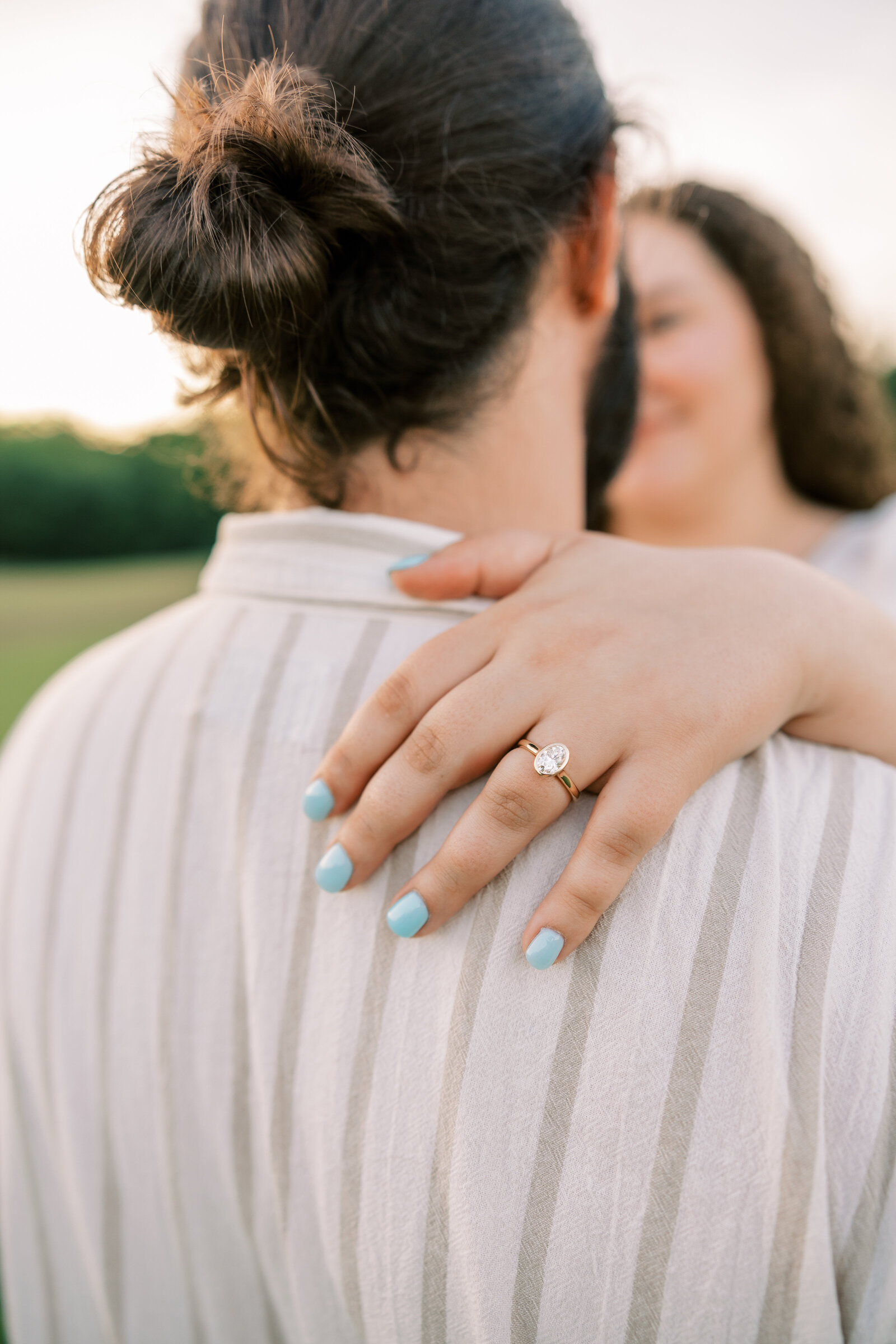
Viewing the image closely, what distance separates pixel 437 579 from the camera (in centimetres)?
68

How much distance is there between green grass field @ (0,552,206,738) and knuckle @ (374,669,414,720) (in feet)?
21.7

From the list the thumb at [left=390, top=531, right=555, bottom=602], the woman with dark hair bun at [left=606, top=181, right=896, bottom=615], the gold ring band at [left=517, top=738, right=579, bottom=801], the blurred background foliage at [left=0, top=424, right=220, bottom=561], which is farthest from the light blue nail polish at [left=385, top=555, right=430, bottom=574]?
the blurred background foliage at [left=0, top=424, right=220, bottom=561]

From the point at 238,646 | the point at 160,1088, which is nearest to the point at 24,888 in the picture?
the point at 160,1088

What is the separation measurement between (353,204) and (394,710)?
40 centimetres

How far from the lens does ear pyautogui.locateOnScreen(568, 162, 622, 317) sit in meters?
0.80

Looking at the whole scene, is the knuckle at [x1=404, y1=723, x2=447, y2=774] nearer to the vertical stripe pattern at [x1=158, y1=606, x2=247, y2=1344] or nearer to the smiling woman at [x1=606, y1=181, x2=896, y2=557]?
the vertical stripe pattern at [x1=158, y1=606, x2=247, y2=1344]

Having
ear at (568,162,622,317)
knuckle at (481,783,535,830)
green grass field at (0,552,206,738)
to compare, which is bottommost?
green grass field at (0,552,206,738)

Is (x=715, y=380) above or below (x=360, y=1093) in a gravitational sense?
above

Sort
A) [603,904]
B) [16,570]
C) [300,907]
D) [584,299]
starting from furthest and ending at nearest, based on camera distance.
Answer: [16,570] → [584,299] → [300,907] → [603,904]

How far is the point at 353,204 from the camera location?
2.07 feet

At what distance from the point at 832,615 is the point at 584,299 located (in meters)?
0.41

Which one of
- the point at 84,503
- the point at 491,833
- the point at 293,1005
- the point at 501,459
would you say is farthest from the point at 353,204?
the point at 84,503

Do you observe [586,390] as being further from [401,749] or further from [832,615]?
[401,749]

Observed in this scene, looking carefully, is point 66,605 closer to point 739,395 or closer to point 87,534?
point 87,534
